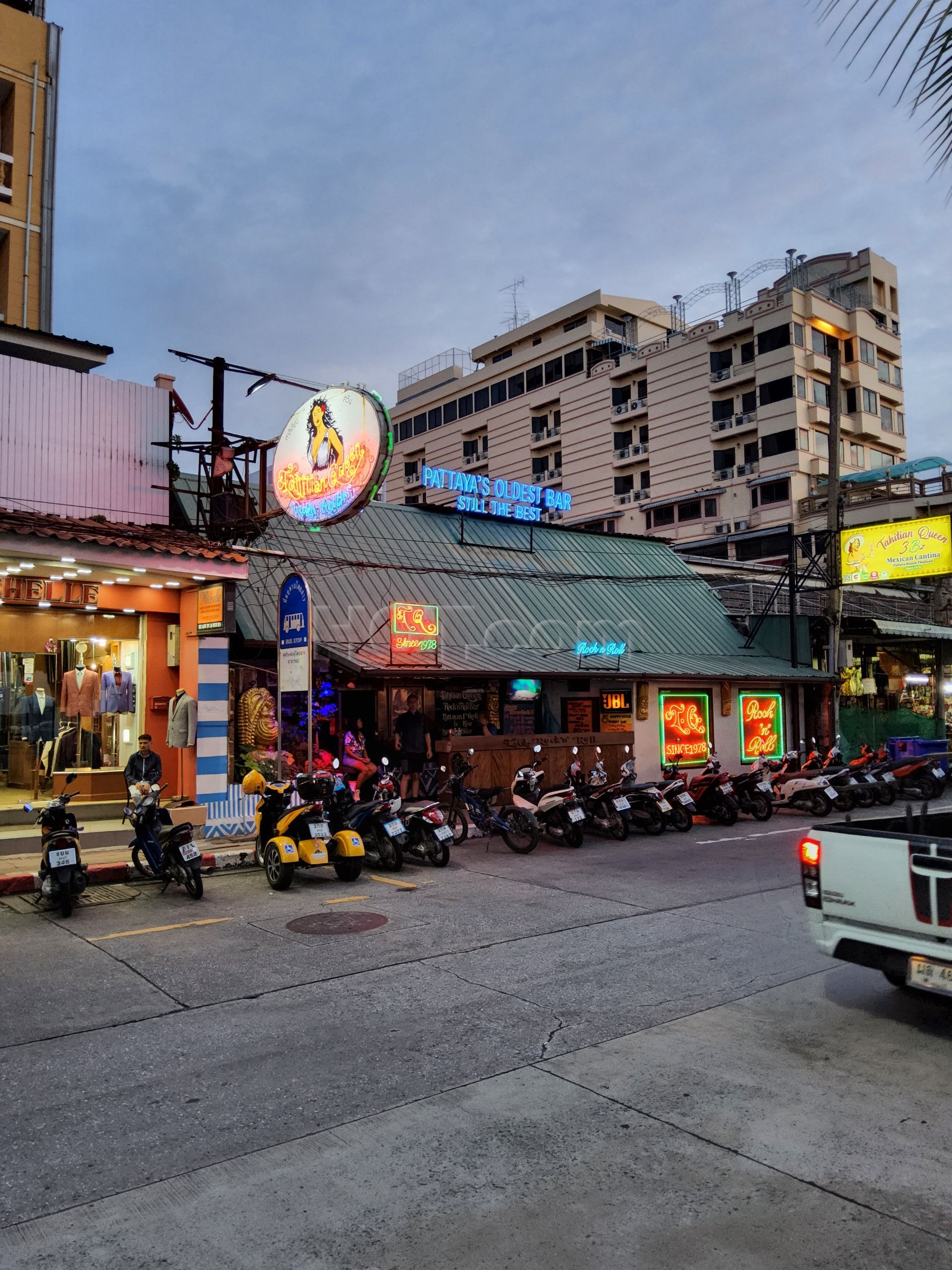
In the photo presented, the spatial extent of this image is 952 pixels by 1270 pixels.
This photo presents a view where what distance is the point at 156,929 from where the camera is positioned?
29.4 feet

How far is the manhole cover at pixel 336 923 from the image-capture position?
29.0 ft

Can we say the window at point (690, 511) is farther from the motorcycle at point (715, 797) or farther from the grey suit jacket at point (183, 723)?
the grey suit jacket at point (183, 723)

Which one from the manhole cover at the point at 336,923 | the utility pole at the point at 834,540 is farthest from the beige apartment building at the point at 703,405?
the manhole cover at the point at 336,923

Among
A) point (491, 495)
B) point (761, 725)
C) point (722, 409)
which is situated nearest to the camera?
point (761, 725)

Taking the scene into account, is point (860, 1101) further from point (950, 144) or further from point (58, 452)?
point (58, 452)

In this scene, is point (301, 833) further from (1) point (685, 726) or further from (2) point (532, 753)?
(1) point (685, 726)

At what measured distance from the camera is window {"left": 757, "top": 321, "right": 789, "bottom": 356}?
151 ft

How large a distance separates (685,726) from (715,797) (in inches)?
208

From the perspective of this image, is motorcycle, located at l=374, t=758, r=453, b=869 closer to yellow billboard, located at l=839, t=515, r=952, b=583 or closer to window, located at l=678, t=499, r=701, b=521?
yellow billboard, located at l=839, t=515, r=952, b=583

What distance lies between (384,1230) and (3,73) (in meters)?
25.9

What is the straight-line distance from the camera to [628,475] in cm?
5547

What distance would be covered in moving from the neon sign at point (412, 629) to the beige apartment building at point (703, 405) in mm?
21074

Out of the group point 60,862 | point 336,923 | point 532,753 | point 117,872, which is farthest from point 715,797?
point 60,862

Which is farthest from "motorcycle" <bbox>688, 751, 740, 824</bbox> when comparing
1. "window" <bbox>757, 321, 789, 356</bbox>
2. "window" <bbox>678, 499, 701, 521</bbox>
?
"window" <bbox>757, 321, 789, 356</bbox>
